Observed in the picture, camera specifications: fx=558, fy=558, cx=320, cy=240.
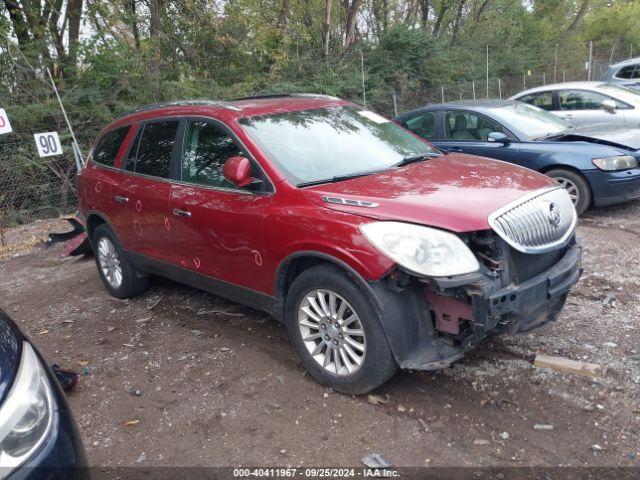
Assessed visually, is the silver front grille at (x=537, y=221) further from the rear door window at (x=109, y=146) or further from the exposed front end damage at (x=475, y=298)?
the rear door window at (x=109, y=146)

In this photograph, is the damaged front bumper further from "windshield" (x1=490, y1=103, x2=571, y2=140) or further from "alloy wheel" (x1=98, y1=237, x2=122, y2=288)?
"windshield" (x1=490, y1=103, x2=571, y2=140)

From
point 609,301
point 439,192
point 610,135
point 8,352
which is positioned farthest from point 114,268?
point 610,135

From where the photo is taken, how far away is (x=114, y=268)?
5691 mm

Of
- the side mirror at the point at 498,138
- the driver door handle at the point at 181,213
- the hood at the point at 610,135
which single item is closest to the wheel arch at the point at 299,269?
the driver door handle at the point at 181,213

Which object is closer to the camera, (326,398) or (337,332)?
(337,332)

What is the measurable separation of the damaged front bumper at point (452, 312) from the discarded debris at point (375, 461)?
20.0 inches

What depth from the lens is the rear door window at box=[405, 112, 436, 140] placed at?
8141mm

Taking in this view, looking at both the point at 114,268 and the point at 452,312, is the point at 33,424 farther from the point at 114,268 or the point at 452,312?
Answer: the point at 114,268

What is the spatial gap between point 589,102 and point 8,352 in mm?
10019

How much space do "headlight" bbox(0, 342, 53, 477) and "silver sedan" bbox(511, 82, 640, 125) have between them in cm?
966

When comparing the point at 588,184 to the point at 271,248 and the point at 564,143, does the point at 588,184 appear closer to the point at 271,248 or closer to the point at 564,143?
the point at 564,143

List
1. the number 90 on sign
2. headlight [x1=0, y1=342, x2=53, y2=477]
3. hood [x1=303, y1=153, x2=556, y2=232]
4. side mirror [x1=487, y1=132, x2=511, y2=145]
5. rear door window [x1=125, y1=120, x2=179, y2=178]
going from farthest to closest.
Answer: the number 90 on sign, side mirror [x1=487, y1=132, x2=511, y2=145], rear door window [x1=125, y1=120, x2=179, y2=178], hood [x1=303, y1=153, x2=556, y2=232], headlight [x1=0, y1=342, x2=53, y2=477]

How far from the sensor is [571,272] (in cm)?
354

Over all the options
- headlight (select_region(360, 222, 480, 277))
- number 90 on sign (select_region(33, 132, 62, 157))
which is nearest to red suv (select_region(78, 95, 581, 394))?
headlight (select_region(360, 222, 480, 277))
